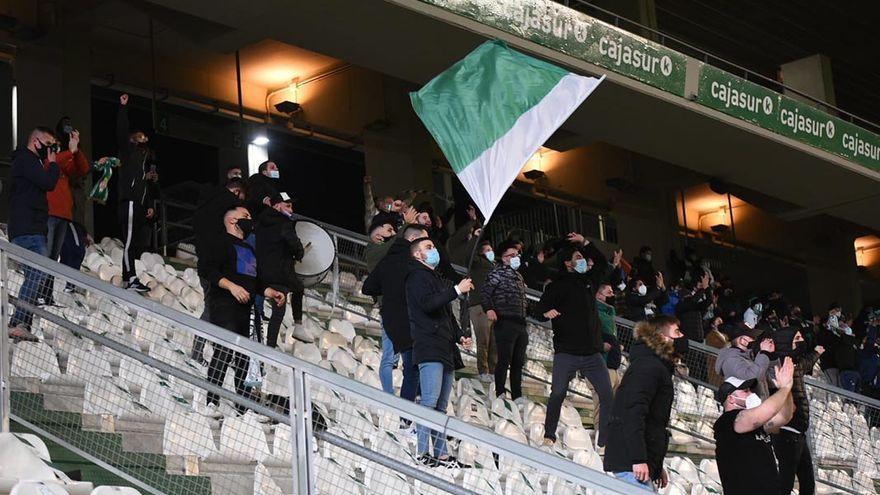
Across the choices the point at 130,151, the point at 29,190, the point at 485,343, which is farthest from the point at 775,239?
the point at 29,190

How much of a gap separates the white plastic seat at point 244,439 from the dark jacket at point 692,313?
330 inches

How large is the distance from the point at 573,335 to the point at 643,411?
2558 mm

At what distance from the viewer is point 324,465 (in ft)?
18.4

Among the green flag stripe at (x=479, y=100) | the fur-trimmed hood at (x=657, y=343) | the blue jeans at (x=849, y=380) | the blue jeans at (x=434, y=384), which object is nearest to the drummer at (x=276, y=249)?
the green flag stripe at (x=479, y=100)

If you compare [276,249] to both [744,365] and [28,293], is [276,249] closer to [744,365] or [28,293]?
[28,293]

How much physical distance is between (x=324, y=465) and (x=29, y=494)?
1403mm

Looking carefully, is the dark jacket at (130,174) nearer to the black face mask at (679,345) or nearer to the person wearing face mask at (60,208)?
the person wearing face mask at (60,208)

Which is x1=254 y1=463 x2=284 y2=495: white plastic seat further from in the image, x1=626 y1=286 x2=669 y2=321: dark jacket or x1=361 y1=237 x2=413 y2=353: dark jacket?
x1=626 y1=286 x2=669 y2=321: dark jacket

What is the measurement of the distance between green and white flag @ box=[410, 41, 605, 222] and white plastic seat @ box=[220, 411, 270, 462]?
2.18 meters

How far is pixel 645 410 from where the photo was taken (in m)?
6.60

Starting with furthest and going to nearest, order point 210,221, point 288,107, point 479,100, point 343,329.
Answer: point 288,107 < point 343,329 < point 479,100 < point 210,221

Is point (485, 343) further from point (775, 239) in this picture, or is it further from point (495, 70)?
point (775, 239)

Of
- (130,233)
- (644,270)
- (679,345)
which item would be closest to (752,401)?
(679,345)

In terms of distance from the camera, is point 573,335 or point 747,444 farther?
point 573,335
